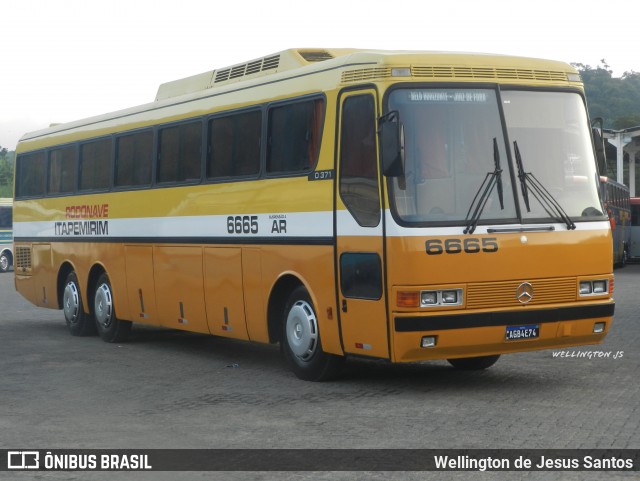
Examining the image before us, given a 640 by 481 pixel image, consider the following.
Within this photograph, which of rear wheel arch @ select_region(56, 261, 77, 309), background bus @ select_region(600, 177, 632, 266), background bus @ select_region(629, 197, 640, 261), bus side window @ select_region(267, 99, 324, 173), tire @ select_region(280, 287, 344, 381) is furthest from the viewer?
background bus @ select_region(629, 197, 640, 261)

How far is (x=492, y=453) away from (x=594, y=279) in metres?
3.86

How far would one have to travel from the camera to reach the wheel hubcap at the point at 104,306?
17.4m

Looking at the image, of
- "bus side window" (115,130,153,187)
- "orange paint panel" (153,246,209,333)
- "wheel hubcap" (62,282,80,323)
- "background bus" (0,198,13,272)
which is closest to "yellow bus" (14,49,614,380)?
"orange paint panel" (153,246,209,333)

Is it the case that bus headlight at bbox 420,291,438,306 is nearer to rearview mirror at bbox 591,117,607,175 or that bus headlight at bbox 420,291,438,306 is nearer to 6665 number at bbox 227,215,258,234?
rearview mirror at bbox 591,117,607,175

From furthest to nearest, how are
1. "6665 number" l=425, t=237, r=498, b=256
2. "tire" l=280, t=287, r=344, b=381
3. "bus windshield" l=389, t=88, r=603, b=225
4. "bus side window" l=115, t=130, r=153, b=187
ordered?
"bus side window" l=115, t=130, r=153, b=187 < "tire" l=280, t=287, r=344, b=381 < "bus windshield" l=389, t=88, r=603, b=225 < "6665 number" l=425, t=237, r=498, b=256

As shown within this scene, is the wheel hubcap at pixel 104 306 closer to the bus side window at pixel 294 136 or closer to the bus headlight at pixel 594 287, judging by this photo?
the bus side window at pixel 294 136

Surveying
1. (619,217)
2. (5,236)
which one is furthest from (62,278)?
(5,236)

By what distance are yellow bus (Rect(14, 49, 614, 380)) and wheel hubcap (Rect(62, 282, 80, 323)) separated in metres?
4.49

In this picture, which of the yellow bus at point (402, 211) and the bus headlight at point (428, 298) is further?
the yellow bus at point (402, 211)

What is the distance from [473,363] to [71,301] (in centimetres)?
785

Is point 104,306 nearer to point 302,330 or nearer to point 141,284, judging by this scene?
point 141,284

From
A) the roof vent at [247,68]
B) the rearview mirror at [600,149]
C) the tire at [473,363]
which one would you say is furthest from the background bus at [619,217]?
the rearview mirror at [600,149]

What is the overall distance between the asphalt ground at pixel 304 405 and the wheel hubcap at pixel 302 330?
0.33 metres

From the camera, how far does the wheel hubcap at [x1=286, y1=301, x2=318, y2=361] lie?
12.2 meters
